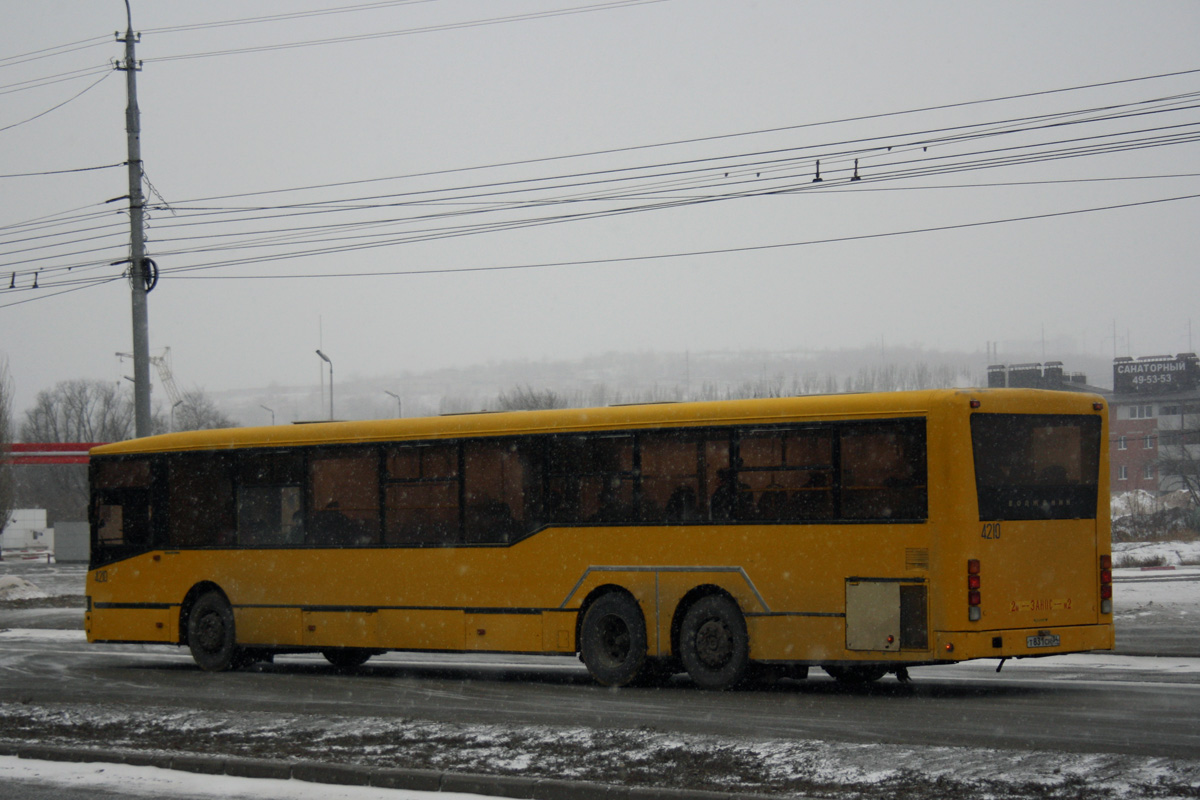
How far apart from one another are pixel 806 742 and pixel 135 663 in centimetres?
1340

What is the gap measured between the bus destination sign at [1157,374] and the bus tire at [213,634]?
124 meters

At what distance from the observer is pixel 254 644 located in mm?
18250

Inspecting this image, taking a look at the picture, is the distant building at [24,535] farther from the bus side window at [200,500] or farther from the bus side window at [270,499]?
the bus side window at [270,499]

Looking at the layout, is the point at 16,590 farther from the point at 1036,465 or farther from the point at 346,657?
the point at 1036,465

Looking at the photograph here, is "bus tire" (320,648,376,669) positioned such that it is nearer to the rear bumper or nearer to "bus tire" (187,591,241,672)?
"bus tire" (187,591,241,672)

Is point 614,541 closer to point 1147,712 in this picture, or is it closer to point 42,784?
point 1147,712

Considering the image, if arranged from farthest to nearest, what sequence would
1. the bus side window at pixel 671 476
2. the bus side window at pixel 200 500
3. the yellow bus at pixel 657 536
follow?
the bus side window at pixel 200 500
the bus side window at pixel 671 476
the yellow bus at pixel 657 536

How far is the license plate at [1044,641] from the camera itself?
13.3 m

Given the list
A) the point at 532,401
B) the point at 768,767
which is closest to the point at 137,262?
the point at 768,767

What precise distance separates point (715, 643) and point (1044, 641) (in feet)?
11.0

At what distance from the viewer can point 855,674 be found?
49.6 ft

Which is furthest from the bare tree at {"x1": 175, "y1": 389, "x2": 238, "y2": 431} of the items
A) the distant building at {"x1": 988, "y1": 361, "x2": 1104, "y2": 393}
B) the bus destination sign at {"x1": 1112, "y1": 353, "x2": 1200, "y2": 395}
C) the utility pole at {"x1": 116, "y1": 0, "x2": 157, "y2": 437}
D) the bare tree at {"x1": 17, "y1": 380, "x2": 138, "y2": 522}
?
the utility pole at {"x1": 116, "y1": 0, "x2": 157, "y2": 437}

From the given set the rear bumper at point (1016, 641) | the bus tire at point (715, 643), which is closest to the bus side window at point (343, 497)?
the bus tire at point (715, 643)

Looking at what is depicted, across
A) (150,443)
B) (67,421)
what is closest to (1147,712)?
(150,443)
